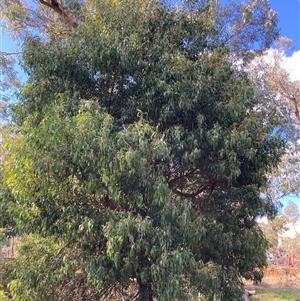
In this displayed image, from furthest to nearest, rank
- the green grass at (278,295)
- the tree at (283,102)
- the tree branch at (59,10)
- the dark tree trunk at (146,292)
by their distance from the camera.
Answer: the green grass at (278,295), the tree at (283,102), the tree branch at (59,10), the dark tree trunk at (146,292)

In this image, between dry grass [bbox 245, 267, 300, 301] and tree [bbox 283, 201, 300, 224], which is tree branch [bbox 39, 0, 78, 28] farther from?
tree [bbox 283, 201, 300, 224]

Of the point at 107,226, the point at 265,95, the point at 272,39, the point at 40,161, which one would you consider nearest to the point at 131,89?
the point at 40,161

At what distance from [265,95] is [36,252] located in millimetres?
6045

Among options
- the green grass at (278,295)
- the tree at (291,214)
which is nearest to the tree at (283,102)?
the green grass at (278,295)

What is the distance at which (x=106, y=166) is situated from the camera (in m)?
3.12

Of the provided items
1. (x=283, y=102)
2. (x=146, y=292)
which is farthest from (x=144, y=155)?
(x=283, y=102)

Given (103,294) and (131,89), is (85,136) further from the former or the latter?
(103,294)

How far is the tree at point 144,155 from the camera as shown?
318 cm

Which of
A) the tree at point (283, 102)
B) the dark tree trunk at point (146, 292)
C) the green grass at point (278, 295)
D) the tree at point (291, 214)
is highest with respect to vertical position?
the tree at point (283, 102)

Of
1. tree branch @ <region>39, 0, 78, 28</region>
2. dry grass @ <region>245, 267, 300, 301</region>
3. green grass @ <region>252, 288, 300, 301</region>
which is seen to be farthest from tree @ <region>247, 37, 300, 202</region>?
tree branch @ <region>39, 0, 78, 28</region>

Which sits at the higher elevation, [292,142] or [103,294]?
[292,142]

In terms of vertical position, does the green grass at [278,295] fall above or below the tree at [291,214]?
below

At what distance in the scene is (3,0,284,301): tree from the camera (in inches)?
125

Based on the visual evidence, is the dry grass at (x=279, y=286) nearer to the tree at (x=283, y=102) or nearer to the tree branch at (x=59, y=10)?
the tree at (x=283, y=102)
